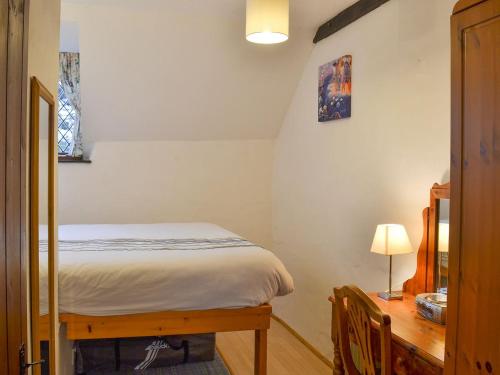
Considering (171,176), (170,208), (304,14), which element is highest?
(304,14)

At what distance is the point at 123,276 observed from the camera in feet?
8.22

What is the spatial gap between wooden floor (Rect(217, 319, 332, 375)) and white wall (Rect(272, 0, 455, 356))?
0.39 feet

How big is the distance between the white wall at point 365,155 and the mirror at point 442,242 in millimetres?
157

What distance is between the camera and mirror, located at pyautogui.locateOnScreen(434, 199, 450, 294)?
2.22 meters

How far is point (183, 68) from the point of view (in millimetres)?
3879

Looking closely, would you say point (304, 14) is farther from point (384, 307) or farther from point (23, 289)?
point (23, 289)

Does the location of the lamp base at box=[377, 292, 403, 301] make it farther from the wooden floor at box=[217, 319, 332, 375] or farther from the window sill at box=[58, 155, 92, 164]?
the window sill at box=[58, 155, 92, 164]

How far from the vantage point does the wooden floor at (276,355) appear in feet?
10.8

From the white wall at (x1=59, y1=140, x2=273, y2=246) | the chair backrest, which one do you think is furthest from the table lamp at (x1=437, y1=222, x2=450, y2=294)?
the white wall at (x1=59, y1=140, x2=273, y2=246)

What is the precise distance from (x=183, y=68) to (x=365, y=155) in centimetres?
168

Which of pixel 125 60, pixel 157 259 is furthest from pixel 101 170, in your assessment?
pixel 157 259

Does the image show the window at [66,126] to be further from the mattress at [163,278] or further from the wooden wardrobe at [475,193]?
the wooden wardrobe at [475,193]

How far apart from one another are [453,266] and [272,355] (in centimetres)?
262

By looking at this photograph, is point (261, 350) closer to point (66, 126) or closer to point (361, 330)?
point (361, 330)
